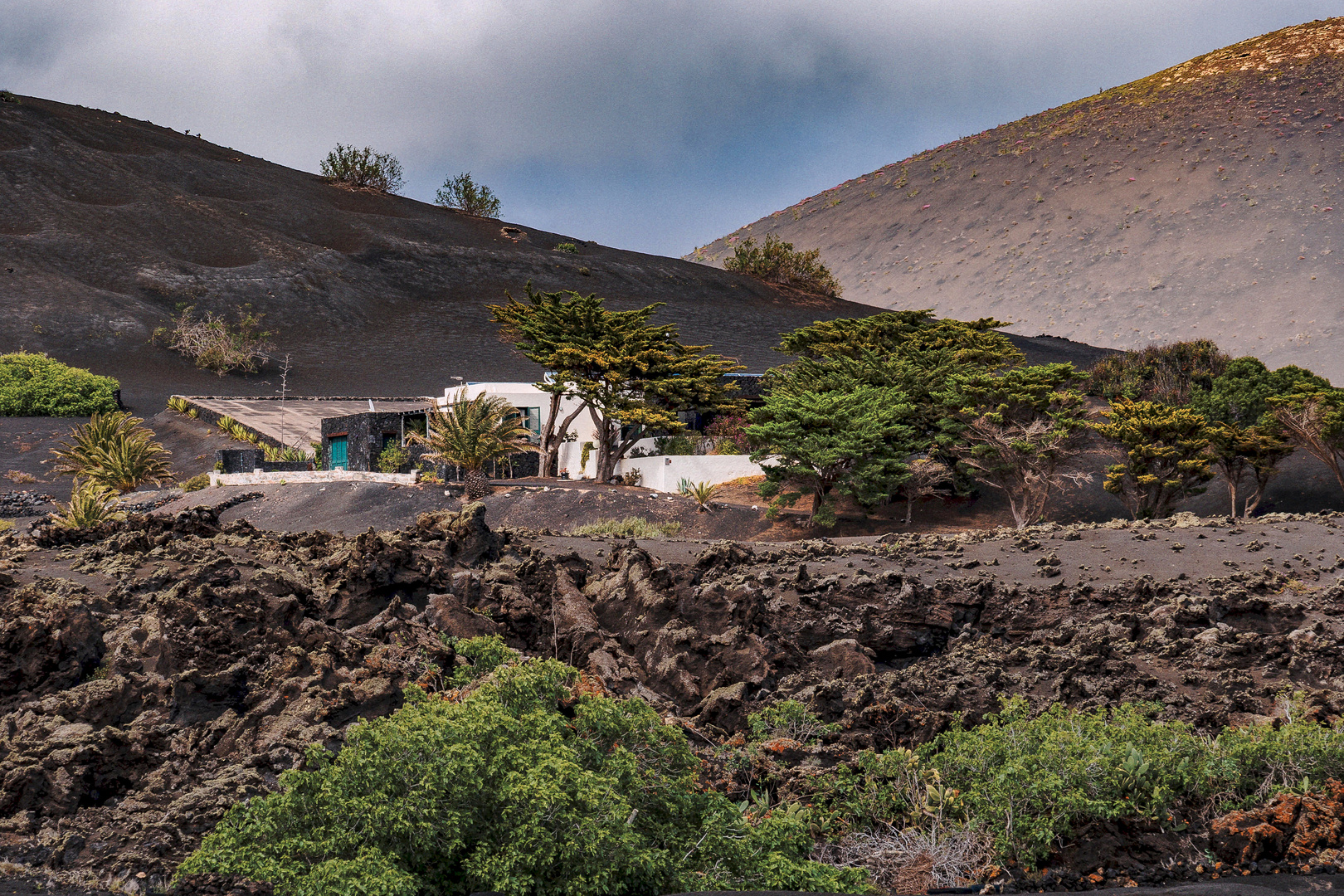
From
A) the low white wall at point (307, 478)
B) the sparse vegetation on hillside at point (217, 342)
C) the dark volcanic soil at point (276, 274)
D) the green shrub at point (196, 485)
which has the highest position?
the dark volcanic soil at point (276, 274)

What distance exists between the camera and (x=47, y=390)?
3706 centimetres

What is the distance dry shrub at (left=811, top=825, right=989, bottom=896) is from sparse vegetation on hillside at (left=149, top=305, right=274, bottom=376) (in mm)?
47688

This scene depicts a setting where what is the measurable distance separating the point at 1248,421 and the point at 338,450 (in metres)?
Answer: 28.3

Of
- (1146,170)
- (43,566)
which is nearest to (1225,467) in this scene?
(43,566)

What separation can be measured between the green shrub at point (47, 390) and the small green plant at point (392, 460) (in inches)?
571

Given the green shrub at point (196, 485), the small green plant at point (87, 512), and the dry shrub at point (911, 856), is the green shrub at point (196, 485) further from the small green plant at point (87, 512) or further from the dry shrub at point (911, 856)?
the dry shrub at point (911, 856)

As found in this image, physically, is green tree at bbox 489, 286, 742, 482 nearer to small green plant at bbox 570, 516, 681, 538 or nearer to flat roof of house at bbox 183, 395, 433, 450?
small green plant at bbox 570, 516, 681, 538

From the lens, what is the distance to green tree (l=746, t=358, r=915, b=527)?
79.6 feet

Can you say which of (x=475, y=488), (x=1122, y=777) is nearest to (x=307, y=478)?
(x=475, y=488)

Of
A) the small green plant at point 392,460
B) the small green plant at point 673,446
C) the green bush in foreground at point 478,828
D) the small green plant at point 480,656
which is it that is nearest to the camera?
the green bush in foreground at point 478,828

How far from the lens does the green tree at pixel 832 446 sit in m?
24.3

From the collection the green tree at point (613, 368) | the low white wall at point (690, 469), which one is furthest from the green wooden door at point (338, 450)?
the low white wall at point (690, 469)

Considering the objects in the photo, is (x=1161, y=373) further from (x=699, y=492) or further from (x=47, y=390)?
(x=47, y=390)

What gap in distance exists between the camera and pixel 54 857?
215 inches
